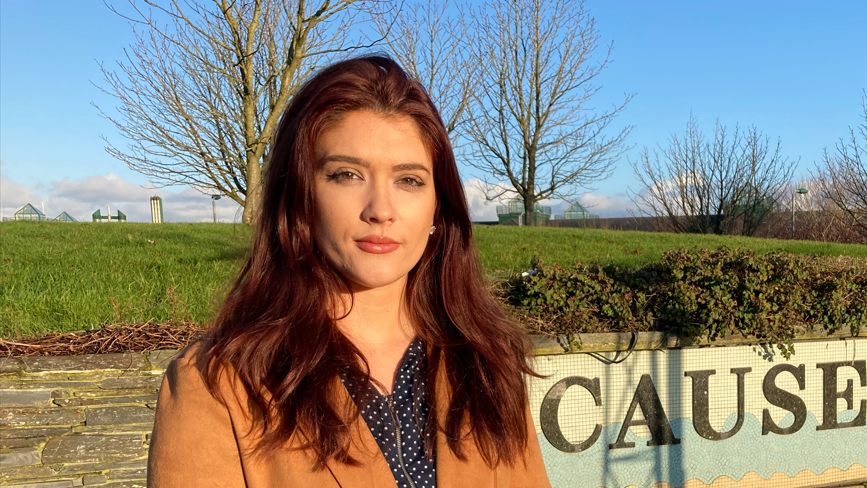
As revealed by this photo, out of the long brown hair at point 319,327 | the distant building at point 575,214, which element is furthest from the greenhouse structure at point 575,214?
the long brown hair at point 319,327

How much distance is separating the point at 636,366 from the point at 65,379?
3382 mm

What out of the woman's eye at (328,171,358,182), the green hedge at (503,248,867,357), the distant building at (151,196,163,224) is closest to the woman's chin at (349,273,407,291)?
the woman's eye at (328,171,358,182)

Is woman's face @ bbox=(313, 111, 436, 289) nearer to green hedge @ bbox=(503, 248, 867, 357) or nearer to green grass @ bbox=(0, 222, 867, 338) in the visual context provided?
green grass @ bbox=(0, 222, 867, 338)

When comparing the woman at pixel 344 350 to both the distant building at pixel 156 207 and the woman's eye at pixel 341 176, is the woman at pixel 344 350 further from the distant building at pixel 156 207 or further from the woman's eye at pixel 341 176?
the distant building at pixel 156 207

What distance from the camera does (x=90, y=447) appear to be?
3391 mm

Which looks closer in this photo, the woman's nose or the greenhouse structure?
the woman's nose

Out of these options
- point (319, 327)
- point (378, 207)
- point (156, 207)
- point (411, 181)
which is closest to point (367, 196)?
point (378, 207)

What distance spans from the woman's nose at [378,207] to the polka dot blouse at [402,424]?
418 mm

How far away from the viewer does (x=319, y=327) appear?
153 cm

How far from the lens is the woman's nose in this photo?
1.46m

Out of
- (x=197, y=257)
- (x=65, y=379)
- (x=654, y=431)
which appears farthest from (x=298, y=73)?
(x=654, y=431)

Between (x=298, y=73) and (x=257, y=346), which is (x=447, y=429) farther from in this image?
(x=298, y=73)

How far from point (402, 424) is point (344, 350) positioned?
25 cm

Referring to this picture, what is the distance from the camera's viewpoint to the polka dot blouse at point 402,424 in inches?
60.0
